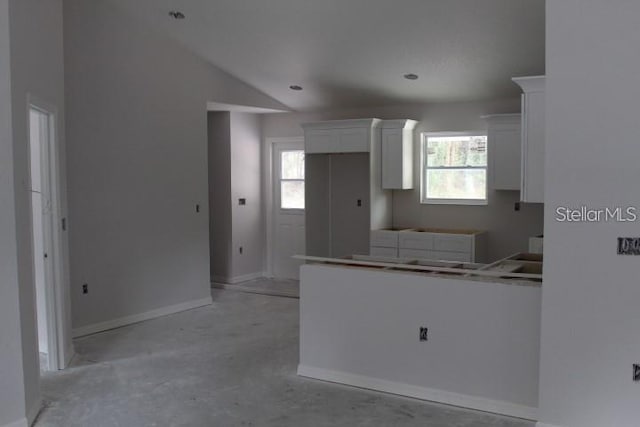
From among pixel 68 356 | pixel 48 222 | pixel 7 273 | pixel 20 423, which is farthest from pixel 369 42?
pixel 20 423

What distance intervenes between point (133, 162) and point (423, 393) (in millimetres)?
3802

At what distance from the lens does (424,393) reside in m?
4.04

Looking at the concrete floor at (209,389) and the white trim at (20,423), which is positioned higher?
the white trim at (20,423)

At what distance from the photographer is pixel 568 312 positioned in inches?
129

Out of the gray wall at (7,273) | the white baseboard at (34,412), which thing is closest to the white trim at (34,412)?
the white baseboard at (34,412)

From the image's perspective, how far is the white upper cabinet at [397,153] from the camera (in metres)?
7.09

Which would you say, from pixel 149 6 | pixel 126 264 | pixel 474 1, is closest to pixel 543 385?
pixel 474 1

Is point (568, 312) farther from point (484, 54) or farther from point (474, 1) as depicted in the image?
point (484, 54)

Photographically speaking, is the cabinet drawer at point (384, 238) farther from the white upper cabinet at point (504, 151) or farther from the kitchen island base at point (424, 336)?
the kitchen island base at point (424, 336)

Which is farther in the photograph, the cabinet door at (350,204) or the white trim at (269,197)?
the white trim at (269,197)

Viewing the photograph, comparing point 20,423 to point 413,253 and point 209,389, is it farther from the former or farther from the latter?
point 413,253

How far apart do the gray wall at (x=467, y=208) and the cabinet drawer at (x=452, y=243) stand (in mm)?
502

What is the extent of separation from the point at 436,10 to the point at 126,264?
3858 millimetres

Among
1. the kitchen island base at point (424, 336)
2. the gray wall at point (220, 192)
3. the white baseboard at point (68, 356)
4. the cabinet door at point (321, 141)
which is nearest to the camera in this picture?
the kitchen island base at point (424, 336)
